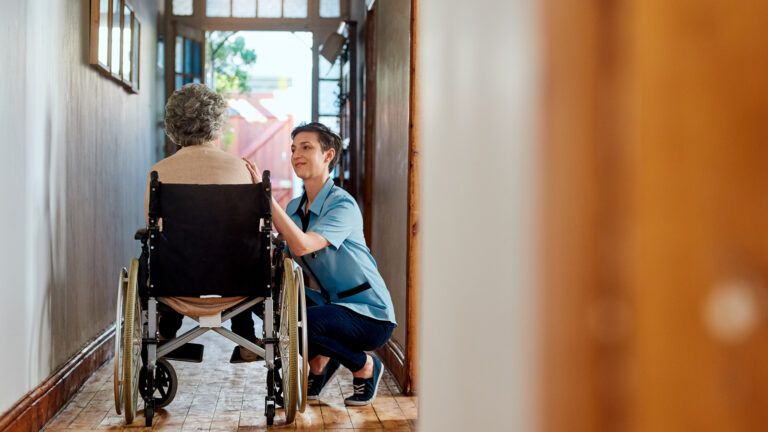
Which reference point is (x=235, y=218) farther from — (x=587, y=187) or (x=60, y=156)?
(x=587, y=187)

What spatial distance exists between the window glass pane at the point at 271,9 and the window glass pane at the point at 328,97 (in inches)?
24.5

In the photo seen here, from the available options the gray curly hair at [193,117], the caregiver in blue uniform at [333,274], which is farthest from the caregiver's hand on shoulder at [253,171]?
the gray curly hair at [193,117]

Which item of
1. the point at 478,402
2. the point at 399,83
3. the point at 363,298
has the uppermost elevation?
the point at 399,83

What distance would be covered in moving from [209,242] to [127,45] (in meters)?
2.50

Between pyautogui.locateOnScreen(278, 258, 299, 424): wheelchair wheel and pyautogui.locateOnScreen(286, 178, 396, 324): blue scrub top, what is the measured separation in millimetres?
331

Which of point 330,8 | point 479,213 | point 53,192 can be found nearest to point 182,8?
point 330,8

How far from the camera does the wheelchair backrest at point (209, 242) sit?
127 inches

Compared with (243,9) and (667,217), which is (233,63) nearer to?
(243,9)

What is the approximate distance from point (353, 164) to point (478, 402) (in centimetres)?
619

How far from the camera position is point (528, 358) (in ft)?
1.78

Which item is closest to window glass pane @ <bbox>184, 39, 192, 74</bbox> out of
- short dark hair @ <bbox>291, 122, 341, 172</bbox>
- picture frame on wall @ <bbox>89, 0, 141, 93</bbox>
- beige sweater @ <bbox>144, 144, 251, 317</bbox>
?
picture frame on wall @ <bbox>89, 0, 141, 93</bbox>

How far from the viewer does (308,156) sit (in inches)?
152

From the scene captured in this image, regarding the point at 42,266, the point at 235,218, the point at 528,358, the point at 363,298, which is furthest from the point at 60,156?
the point at 528,358

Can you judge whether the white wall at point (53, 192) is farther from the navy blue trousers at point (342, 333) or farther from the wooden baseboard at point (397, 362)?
the wooden baseboard at point (397, 362)
